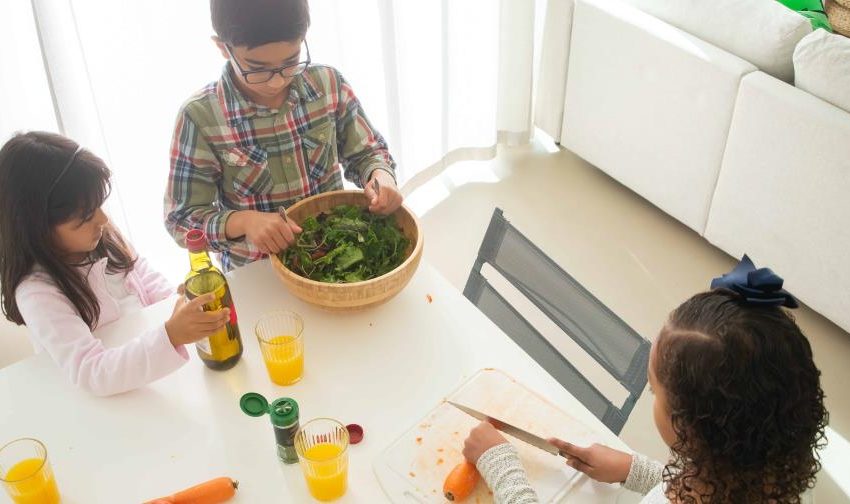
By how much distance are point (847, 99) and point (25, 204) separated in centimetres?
213

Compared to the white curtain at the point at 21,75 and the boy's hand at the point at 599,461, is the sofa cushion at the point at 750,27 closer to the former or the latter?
the boy's hand at the point at 599,461

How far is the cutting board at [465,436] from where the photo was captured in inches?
46.4

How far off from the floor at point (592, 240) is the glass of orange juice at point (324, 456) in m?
1.19

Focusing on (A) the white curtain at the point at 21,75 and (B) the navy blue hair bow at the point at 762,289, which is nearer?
(B) the navy blue hair bow at the point at 762,289

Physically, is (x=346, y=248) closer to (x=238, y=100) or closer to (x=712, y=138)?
(x=238, y=100)

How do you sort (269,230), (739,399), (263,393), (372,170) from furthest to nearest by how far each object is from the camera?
(372,170) → (269,230) → (263,393) → (739,399)

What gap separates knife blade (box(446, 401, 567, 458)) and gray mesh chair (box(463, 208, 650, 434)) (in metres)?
0.25

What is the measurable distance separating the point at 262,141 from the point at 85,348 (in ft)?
1.78

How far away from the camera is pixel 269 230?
143cm

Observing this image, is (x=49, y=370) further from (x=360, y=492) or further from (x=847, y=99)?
(x=847, y=99)

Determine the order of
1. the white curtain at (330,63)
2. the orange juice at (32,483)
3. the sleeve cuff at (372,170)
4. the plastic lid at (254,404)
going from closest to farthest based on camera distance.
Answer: the orange juice at (32,483) < the plastic lid at (254,404) < the sleeve cuff at (372,170) < the white curtain at (330,63)

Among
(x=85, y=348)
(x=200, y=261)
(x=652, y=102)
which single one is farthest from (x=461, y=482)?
(x=652, y=102)

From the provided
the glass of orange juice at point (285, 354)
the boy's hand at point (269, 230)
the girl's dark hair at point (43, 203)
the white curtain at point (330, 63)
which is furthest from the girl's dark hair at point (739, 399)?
the white curtain at point (330, 63)

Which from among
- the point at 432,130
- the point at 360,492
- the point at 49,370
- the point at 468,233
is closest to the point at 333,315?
the point at 360,492
